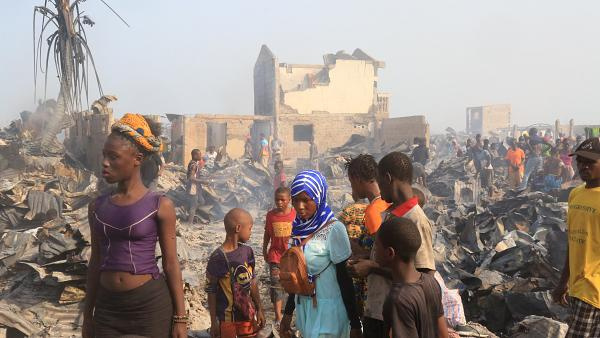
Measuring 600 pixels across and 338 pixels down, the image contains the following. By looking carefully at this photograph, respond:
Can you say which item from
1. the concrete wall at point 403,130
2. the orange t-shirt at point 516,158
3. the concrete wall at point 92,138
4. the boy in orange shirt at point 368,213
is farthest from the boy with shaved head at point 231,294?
the concrete wall at point 403,130

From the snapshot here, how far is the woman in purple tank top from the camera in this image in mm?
2572

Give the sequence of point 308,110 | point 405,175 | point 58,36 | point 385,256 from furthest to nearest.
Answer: point 308,110
point 58,36
point 405,175
point 385,256

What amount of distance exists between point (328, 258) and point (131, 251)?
1.02 m

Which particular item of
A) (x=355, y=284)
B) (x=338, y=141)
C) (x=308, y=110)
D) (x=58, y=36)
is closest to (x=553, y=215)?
(x=355, y=284)

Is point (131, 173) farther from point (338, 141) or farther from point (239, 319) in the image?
point (338, 141)

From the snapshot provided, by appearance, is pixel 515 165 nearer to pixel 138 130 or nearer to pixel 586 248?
pixel 586 248

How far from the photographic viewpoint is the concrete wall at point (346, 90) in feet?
118

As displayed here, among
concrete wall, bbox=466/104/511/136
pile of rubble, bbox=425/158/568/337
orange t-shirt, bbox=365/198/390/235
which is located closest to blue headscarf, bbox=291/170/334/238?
orange t-shirt, bbox=365/198/390/235

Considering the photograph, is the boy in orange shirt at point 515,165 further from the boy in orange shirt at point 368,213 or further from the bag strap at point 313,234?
the bag strap at point 313,234

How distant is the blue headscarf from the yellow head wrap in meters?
0.79

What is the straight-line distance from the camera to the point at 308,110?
34875 millimetres

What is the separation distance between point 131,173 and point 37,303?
3.67m

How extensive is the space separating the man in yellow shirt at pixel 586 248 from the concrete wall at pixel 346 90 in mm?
32074

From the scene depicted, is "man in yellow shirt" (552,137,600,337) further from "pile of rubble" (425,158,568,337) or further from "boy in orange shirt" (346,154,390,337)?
"boy in orange shirt" (346,154,390,337)
